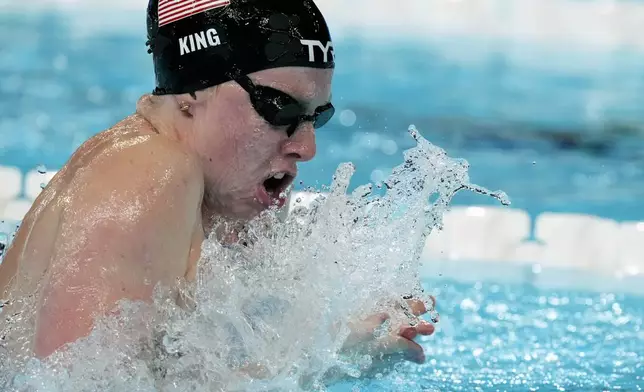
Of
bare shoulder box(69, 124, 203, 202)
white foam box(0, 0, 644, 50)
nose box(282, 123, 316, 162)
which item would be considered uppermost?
white foam box(0, 0, 644, 50)

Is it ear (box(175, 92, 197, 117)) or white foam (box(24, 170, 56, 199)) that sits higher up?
white foam (box(24, 170, 56, 199))

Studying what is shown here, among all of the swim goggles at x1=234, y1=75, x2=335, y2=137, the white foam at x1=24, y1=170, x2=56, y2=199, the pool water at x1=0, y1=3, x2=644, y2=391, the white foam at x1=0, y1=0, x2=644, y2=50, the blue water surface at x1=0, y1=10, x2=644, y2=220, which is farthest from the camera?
the white foam at x1=0, y1=0, x2=644, y2=50

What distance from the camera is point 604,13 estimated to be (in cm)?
729

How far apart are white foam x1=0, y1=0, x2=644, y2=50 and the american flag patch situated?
5.24m

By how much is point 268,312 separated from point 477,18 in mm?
5768

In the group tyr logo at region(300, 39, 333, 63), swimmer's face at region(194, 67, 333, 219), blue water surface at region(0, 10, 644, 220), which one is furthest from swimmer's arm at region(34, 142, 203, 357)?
blue water surface at region(0, 10, 644, 220)

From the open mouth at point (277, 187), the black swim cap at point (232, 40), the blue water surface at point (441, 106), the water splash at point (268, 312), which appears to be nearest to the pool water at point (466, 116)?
the blue water surface at point (441, 106)

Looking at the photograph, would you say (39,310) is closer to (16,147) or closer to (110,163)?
(110,163)

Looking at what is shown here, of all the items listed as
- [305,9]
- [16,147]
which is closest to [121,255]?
[305,9]

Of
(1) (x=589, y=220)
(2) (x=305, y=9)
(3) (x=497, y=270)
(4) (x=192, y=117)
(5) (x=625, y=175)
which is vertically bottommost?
(4) (x=192, y=117)

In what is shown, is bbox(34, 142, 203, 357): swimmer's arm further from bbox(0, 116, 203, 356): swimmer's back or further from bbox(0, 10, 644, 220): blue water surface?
bbox(0, 10, 644, 220): blue water surface

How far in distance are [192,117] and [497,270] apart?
276 cm

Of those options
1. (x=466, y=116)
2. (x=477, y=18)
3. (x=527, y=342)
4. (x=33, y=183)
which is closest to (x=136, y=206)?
(x=527, y=342)

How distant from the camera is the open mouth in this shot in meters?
1.90
